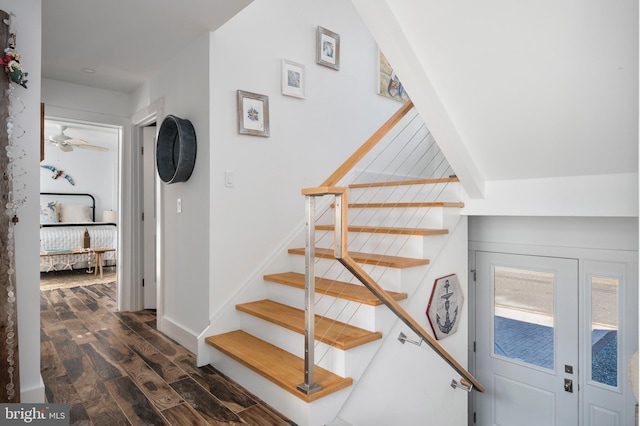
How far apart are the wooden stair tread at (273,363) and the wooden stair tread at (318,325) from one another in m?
0.17

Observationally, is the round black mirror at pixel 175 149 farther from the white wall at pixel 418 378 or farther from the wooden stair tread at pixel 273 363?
the white wall at pixel 418 378

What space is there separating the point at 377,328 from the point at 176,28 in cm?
239

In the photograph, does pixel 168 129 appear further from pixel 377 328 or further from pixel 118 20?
pixel 377 328

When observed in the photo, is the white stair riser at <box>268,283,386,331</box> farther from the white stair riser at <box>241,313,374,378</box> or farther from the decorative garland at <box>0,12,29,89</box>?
the decorative garland at <box>0,12,29,89</box>

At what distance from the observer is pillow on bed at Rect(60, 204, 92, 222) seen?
7.43 metres

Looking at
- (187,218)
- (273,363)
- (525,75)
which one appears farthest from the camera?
(187,218)

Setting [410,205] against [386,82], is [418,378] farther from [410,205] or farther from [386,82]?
[386,82]

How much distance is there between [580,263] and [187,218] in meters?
3.09

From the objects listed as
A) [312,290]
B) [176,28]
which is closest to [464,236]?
[312,290]

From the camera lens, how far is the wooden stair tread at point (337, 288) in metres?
2.24

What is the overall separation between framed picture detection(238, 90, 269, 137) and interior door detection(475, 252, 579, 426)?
230 cm

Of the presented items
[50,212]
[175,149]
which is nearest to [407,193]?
[175,149]

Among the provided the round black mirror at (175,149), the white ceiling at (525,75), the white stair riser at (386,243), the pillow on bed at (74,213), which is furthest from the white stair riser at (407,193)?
the pillow on bed at (74,213)

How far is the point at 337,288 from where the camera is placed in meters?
2.51
